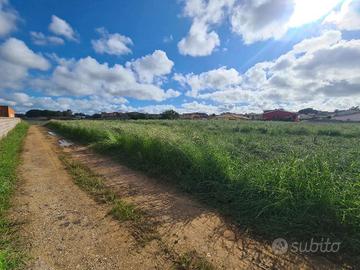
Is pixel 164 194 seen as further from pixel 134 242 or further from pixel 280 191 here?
pixel 280 191

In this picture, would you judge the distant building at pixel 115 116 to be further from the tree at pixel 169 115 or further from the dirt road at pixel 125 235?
the dirt road at pixel 125 235

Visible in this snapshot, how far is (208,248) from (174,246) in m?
0.45

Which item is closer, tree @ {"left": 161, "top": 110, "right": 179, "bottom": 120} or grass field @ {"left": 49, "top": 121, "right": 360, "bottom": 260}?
grass field @ {"left": 49, "top": 121, "right": 360, "bottom": 260}

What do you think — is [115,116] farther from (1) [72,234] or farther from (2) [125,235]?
(2) [125,235]

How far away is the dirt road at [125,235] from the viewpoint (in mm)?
2807

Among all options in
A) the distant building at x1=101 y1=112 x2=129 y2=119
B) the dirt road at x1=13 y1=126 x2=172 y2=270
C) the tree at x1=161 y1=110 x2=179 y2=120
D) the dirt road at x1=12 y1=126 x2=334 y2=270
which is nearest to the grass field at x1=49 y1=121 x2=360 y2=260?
the dirt road at x1=12 y1=126 x2=334 y2=270

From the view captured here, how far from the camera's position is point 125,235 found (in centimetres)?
336

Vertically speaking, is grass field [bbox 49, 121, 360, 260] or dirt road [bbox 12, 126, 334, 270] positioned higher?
grass field [bbox 49, 121, 360, 260]

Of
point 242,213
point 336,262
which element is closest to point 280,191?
point 242,213

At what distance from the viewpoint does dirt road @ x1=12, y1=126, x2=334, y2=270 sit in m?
2.81

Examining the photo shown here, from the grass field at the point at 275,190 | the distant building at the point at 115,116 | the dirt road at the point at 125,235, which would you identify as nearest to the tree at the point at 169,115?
the distant building at the point at 115,116

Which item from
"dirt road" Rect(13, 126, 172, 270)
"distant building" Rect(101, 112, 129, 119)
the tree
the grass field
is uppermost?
the tree

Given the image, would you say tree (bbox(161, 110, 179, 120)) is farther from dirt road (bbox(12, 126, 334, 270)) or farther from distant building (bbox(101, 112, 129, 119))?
dirt road (bbox(12, 126, 334, 270))

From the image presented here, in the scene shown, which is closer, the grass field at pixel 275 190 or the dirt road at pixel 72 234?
the dirt road at pixel 72 234
